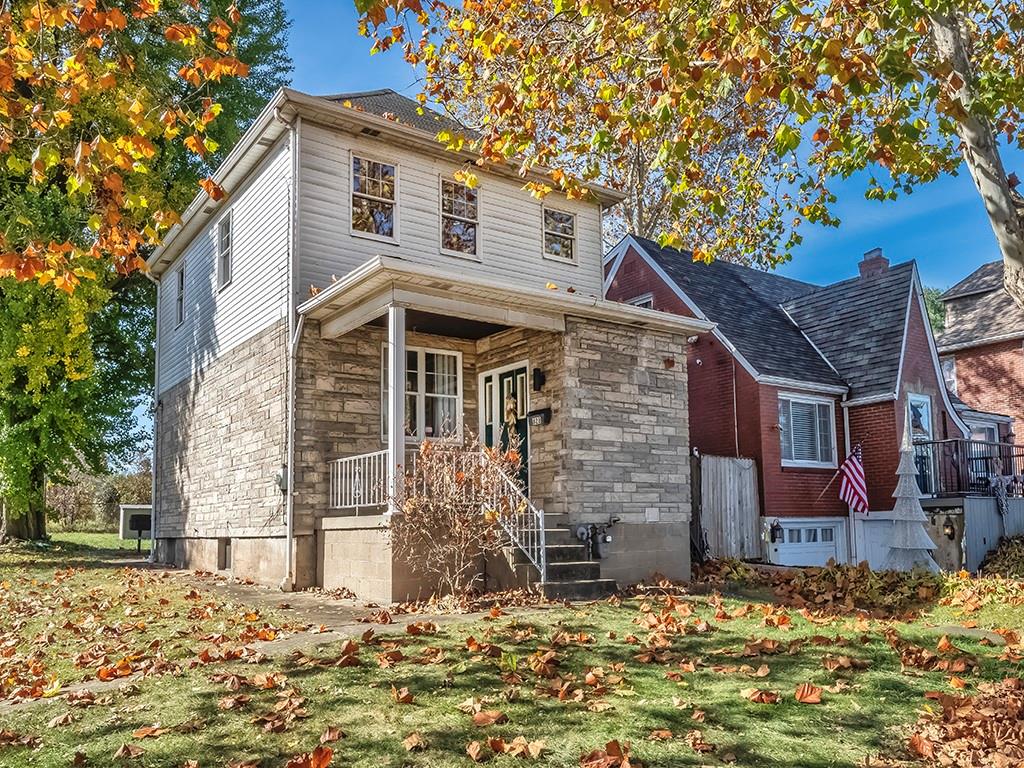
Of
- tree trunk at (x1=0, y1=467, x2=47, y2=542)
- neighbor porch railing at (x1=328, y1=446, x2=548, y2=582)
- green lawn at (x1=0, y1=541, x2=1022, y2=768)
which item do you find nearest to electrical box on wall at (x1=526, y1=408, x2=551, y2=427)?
neighbor porch railing at (x1=328, y1=446, x2=548, y2=582)

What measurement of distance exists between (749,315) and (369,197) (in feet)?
35.5

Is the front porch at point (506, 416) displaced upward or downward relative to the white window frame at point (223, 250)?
downward

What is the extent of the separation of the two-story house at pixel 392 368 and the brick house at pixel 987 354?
16.1m

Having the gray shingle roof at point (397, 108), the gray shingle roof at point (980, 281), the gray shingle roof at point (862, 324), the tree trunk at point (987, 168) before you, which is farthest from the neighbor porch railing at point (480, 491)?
the gray shingle roof at point (980, 281)

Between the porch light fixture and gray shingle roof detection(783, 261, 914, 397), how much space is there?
1006cm

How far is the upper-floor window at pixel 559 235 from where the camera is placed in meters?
15.7

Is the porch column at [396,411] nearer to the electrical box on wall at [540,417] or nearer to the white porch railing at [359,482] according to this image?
the white porch railing at [359,482]

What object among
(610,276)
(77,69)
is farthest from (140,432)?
(77,69)

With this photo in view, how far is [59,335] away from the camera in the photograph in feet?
58.1

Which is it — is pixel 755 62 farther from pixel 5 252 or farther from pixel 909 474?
pixel 909 474

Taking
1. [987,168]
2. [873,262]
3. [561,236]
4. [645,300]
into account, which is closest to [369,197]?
[561,236]

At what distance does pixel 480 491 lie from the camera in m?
9.47

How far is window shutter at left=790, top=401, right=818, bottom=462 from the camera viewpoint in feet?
60.1

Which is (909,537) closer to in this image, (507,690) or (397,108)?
(507,690)
